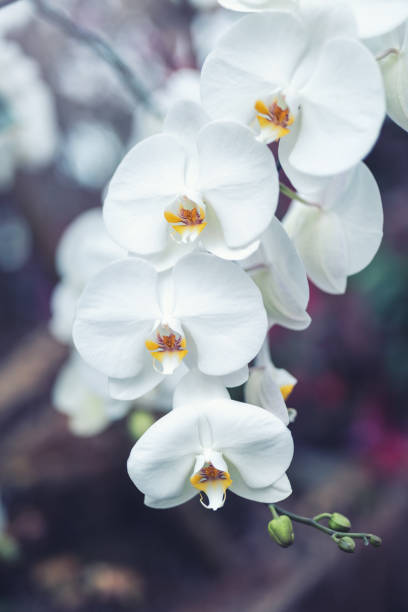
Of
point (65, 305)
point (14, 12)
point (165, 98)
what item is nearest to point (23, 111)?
point (14, 12)

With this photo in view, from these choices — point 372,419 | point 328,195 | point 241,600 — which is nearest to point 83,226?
point 328,195

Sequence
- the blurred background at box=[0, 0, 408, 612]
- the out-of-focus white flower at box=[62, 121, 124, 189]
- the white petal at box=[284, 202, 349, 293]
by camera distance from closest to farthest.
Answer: the white petal at box=[284, 202, 349, 293]
the blurred background at box=[0, 0, 408, 612]
the out-of-focus white flower at box=[62, 121, 124, 189]

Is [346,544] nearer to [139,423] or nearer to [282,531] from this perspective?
[282,531]

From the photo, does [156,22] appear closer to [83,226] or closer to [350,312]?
[350,312]

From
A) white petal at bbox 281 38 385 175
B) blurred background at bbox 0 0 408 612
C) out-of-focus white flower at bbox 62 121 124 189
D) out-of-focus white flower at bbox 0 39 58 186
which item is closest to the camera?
white petal at bbox 281 38 385 175

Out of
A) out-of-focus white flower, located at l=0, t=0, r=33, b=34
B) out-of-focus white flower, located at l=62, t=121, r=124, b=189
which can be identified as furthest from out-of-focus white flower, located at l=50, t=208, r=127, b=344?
out-of-focus white flower, located at l=62, t=121, r=124, b=189

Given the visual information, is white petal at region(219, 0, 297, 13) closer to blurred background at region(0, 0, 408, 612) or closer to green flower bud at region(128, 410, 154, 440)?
green flower bud at region(128, 410, 154, 440)

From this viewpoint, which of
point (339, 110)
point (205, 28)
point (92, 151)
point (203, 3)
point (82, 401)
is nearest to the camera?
point (339, 110)
